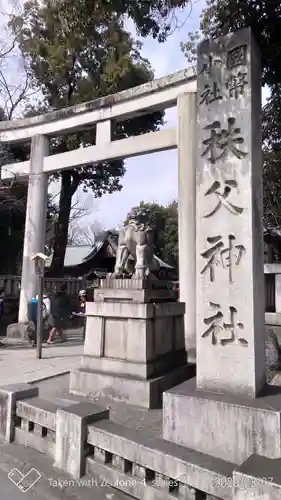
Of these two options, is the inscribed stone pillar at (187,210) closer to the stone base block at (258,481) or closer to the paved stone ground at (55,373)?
the paved stone ground at (55,373)

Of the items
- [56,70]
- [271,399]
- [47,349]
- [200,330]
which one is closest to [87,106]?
[56,70]

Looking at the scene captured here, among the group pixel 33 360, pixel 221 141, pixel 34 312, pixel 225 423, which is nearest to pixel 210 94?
pixel 221 141

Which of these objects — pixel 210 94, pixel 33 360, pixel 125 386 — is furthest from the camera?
pixel 33 360

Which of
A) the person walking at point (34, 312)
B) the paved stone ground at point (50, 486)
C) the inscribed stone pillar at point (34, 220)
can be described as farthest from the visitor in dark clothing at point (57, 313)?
the paved stone ground at point (50, 486)

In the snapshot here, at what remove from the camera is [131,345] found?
5.39 meters

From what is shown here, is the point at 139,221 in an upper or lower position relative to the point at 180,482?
upper

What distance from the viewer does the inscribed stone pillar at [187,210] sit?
7.95m

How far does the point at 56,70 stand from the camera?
14.4 metres

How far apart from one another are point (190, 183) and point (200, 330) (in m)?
5.45

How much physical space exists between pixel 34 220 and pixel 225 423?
30.8 ft

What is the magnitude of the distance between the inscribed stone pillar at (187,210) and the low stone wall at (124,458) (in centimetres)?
441

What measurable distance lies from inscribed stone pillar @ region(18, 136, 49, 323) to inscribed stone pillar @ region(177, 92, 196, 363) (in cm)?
465

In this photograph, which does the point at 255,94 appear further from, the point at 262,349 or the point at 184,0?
the point at 184,0

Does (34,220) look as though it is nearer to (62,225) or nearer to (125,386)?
(62,225)
